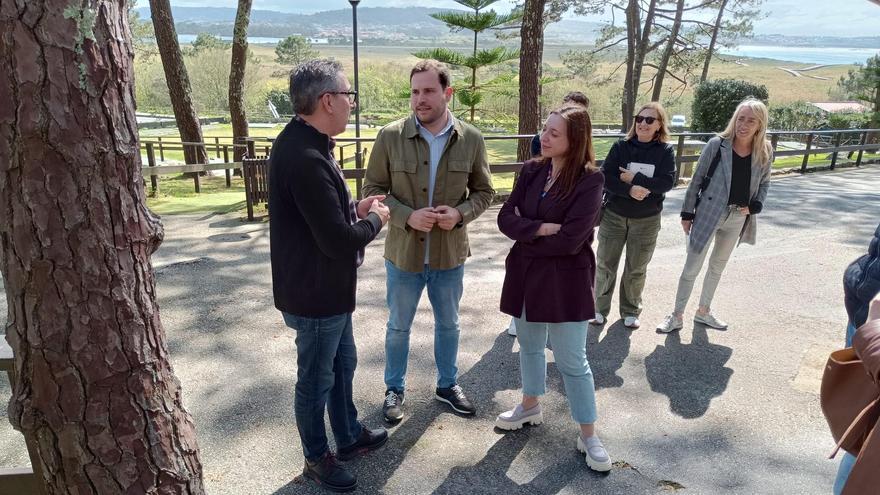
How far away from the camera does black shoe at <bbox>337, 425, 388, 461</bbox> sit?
2.81 m

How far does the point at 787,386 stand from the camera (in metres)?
3.62

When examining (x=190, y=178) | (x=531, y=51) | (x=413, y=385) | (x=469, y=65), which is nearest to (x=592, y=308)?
(x=413, y=385)

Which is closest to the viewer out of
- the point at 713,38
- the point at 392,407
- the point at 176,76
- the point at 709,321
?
the point at 392,407

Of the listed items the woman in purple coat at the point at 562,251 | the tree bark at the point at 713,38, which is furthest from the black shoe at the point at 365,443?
the tree bark at the point at 713,38

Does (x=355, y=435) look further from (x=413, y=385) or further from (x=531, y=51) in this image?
(x=531, y=51)

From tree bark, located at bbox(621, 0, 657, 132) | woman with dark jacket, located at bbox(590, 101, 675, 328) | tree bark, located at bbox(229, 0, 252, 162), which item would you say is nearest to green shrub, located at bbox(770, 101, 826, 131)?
tree bark, located at bbox(621, 0, 657, 132)

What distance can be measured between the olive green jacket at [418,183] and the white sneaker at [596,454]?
1.11 m

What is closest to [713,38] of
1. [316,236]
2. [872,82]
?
[872,82]

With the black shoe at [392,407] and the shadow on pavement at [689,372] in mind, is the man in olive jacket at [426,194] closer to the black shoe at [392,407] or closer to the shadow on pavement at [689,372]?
the black shoe at [392,407]

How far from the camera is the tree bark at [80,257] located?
4.34 ft

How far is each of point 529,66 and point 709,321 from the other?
5599mm

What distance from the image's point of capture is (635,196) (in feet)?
12.9

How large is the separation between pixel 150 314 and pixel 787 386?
3.66 metres

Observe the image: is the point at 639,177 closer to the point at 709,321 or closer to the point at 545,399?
the point at 709,321
